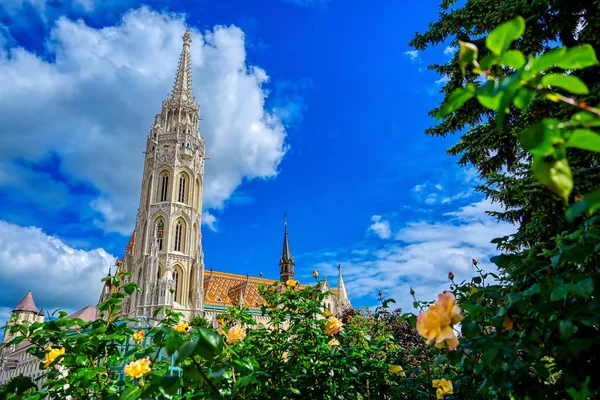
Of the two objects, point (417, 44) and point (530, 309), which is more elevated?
point (417, 44)

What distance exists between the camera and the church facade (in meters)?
40.3

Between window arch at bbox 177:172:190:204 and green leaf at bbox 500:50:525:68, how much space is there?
151 feet

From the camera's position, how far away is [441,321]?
4.36 ft

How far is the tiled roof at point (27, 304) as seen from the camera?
193 feet

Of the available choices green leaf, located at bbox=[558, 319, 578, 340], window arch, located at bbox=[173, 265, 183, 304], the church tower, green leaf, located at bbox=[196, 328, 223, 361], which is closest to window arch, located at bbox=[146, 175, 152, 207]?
the church tower

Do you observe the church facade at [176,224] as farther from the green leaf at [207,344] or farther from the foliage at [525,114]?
A: the green leaf at [207,344]

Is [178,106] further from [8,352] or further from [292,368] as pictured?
[292,368]

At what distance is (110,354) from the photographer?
2.73 m

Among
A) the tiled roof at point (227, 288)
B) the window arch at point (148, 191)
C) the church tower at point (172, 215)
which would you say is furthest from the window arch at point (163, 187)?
the tiled roof at point (227, 288)

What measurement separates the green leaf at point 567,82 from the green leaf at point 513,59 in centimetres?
5

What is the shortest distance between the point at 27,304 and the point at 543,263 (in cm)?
7294

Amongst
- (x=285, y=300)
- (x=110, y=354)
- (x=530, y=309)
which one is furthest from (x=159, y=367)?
(x=530, y=309)

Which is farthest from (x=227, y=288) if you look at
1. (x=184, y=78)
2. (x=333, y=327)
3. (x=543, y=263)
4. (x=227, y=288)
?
(x=543, y=263)

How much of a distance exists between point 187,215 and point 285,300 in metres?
42.3
